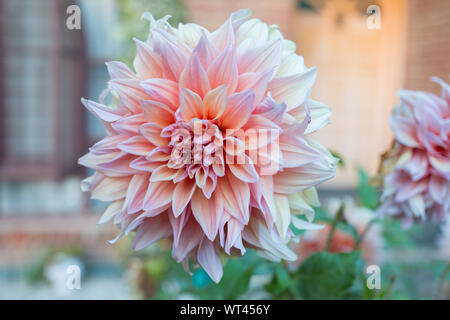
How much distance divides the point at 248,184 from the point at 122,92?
12cm

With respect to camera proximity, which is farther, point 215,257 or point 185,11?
point 185,11

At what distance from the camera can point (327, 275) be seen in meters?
0.40

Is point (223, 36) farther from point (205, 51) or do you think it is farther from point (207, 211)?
point (207, 211)

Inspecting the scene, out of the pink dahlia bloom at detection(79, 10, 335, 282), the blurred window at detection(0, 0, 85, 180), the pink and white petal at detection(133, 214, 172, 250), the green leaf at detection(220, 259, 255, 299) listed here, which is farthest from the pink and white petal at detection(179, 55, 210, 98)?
A: the blurred window at detection(0, 0, 85, 180)

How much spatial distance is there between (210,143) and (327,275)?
20 cm

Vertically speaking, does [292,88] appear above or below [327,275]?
above

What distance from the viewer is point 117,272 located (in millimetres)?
2639

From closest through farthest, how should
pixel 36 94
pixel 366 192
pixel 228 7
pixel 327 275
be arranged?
pixel 327 275 → pixel 366 192 → pixel 228 7 → pixel 36 94

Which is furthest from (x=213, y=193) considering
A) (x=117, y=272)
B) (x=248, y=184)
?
(x=117, y=272)

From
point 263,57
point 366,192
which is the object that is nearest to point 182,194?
point 263,57

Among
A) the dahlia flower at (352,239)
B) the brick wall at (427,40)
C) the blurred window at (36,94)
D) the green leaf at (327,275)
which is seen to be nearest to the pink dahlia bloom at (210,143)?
the green leaf at (327,275)

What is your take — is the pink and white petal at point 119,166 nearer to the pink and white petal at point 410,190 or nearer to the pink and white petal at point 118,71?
the pink and white petal at point 118,71

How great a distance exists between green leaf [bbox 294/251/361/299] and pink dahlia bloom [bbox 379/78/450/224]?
3.6 inches
